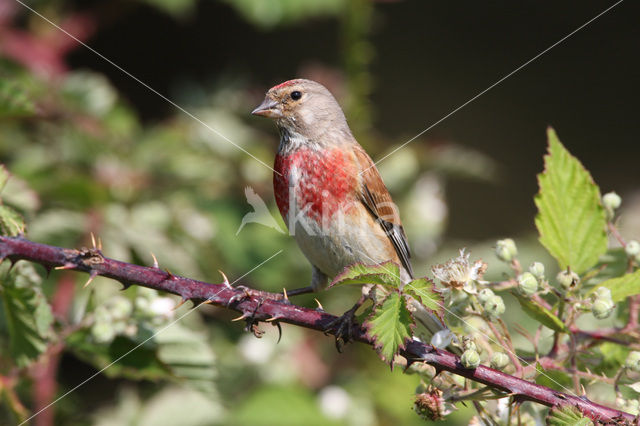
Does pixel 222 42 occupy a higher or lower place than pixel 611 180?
higher

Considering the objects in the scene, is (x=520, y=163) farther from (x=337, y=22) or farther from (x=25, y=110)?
(x=25, y=110)

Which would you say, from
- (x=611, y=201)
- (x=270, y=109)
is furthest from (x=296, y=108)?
(x=611, y=201)

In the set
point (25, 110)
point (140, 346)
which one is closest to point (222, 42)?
point (25, 110)

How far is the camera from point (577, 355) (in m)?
1.93

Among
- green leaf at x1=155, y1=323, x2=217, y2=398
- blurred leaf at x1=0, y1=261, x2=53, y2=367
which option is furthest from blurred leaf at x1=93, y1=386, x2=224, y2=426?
blurred leaf at x1=0, y1=261, x2=53, y2=367

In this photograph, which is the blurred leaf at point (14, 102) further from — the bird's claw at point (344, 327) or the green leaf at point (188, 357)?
the bird's claw at point (344, 327)

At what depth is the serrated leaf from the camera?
5.27ft

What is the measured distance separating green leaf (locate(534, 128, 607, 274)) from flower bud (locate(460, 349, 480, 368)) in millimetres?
518

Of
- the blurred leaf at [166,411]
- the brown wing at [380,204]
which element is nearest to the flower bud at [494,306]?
the brown wing at [380,204]

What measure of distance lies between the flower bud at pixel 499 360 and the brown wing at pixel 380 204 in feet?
3.71

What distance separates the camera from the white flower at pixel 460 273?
178 centimetres

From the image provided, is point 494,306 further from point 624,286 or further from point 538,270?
point 624,286

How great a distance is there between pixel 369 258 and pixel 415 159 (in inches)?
48.5

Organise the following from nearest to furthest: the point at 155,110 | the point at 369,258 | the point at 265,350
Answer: the point at 369,258 < the point at 265,350 < the point at 155,110
